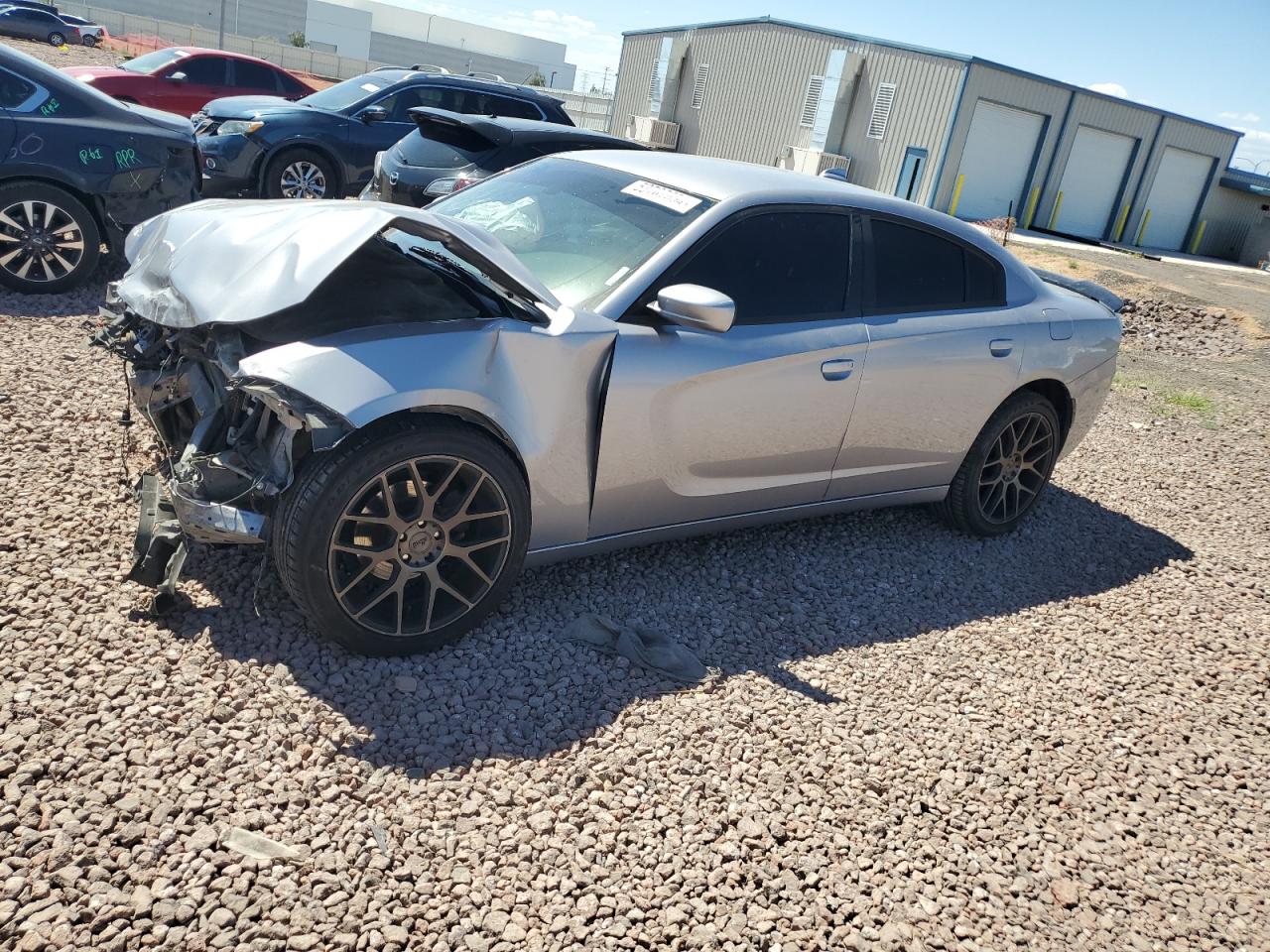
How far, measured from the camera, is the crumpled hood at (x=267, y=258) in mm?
3080

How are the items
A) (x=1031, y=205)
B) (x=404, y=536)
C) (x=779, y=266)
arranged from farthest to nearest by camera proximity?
1. (x=1031, y=205)
2. (x=779, y=266)
3. (x=404, y=536)

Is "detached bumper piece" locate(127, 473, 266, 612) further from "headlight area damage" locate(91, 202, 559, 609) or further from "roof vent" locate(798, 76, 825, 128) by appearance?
"roof vent" locate(798, 76, 825, 128)

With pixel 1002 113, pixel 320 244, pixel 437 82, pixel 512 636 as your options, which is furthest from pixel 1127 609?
pixel 1002 113

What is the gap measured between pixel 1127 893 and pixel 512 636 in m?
2.14

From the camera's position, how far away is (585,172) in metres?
4.44

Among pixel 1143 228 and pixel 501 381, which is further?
pixel 1143 228

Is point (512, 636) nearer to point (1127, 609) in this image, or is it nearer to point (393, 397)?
point (393, 397)

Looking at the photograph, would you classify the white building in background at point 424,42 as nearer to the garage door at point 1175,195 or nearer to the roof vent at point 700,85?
the roof vent at point 700,85

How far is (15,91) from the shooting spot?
641 cm

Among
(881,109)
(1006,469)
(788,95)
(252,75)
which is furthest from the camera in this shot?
(788,95)

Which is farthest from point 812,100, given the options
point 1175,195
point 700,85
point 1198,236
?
point 1198,236

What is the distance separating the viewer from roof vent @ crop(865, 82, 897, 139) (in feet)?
89.6

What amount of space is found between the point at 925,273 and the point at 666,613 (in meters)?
2.10

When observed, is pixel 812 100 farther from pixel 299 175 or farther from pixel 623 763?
pixel 623 763
